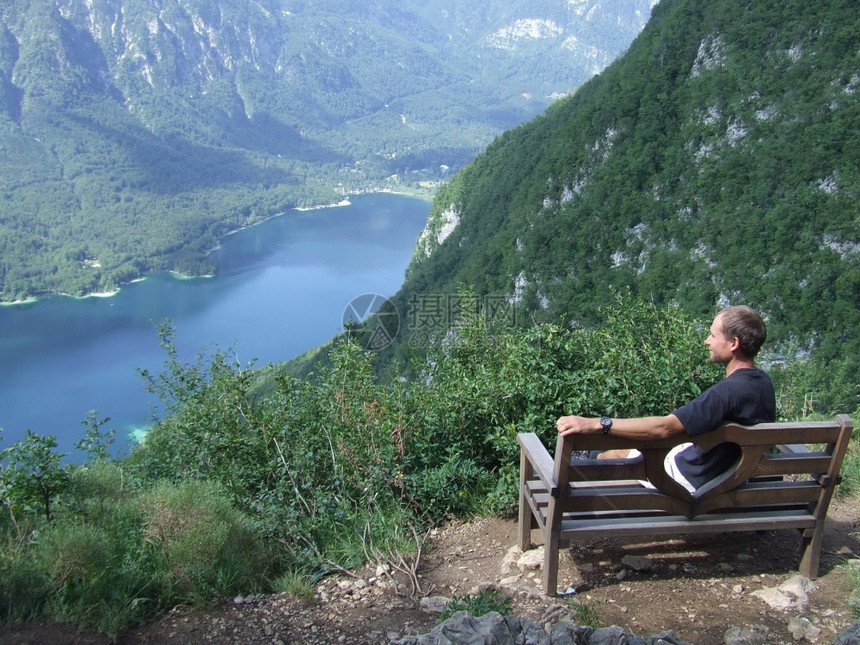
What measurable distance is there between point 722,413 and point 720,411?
0.01m

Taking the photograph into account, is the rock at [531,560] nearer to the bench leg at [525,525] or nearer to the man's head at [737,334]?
the bench leg at [525,525]

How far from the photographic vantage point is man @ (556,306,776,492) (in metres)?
2.22

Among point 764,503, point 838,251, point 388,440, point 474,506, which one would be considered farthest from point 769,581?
point 838,251

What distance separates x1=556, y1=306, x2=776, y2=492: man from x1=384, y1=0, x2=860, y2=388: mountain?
31.2 meters

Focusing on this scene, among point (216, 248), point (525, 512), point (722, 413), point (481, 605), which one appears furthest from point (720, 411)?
point (216, 248)

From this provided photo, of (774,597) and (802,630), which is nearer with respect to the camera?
(802,630)

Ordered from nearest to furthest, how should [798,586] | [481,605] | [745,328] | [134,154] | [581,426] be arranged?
[581,426] < [481,605] < [745,328] < [798,586] < [134,154]

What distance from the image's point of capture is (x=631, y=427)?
7.27 ft

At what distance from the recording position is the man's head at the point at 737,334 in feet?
7.91

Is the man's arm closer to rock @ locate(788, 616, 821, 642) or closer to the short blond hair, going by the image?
the short blond hair

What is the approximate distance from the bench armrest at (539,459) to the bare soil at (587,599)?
42 cm

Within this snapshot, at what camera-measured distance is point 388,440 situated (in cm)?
359

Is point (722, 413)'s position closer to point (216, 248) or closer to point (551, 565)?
point (551, 565)

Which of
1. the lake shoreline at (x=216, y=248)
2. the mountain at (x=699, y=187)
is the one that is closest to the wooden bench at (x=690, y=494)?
the mountain at (x=699, y=187)
